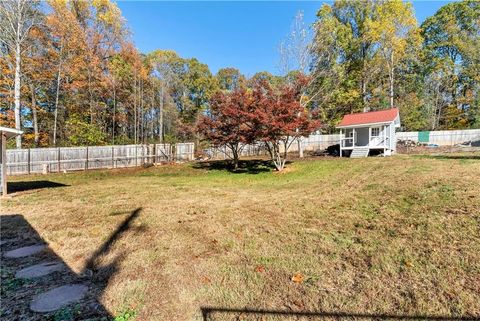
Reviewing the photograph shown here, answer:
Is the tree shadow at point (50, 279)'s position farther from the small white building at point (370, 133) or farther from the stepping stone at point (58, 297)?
the small white building at point (370, 133)

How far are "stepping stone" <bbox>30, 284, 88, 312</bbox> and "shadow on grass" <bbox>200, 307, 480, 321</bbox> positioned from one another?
1.42m

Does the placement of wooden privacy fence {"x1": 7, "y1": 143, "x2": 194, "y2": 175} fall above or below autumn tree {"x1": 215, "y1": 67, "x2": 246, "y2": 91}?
below

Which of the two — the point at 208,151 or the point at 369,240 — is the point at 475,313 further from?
the point at 208,151

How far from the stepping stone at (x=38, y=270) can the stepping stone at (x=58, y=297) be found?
0.58 metres

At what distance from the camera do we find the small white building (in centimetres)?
1719

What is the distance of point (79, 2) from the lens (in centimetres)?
2225

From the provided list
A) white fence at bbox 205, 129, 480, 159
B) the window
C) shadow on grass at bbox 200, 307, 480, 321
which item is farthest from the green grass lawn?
white fence at bbox 205, 129, 480, 159

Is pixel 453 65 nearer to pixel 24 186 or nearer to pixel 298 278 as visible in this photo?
pixel 298 278

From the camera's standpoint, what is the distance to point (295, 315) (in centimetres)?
238

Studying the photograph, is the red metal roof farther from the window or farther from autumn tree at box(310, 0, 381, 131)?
autumn tree at box(310, 0, 381, 131)

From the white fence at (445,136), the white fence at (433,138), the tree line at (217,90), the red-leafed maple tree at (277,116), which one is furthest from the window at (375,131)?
the white fence at (445,136)

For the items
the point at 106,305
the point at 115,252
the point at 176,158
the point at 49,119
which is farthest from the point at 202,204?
the point at 49,119

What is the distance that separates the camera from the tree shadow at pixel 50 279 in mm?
2543

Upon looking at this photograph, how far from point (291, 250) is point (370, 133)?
1666cm
